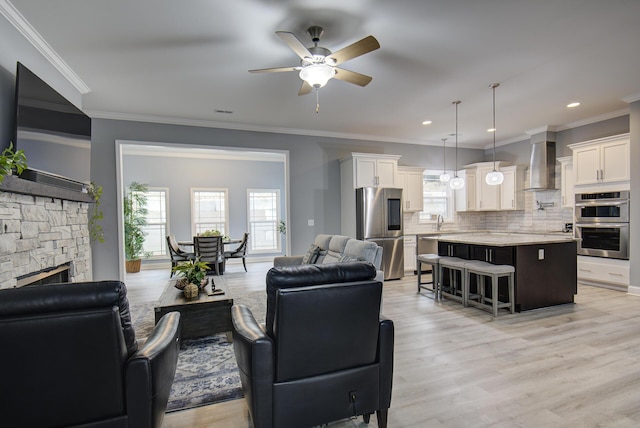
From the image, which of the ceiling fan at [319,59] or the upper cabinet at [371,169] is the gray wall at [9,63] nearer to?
the ceiling fan at [319,59]

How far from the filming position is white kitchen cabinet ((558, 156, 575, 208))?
5.58 m

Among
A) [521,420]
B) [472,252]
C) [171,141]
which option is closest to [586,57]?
[472,252]

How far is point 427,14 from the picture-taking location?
8.13 ft

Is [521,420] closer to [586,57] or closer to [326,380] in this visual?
[326,380]

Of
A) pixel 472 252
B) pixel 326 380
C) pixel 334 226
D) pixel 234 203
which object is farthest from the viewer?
pixel 234 203

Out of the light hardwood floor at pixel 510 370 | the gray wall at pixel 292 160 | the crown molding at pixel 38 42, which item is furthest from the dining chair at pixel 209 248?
the light hardwood floor at pixel 510 370

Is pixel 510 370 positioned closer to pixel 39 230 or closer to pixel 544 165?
pixel 39 230

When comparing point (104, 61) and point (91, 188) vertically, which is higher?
point (104, 61)

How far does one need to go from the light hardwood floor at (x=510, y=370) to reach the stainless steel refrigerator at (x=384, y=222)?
167 cm

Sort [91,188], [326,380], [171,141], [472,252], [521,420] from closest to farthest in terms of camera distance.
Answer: [326,380] < [521,420] < [91,188] < [472,252] < [171,141]

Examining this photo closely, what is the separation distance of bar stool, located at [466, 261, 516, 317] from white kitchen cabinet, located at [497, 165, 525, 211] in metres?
3.15

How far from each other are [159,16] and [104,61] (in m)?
1.21

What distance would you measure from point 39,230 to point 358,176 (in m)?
4.52

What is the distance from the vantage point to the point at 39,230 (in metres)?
2.63
